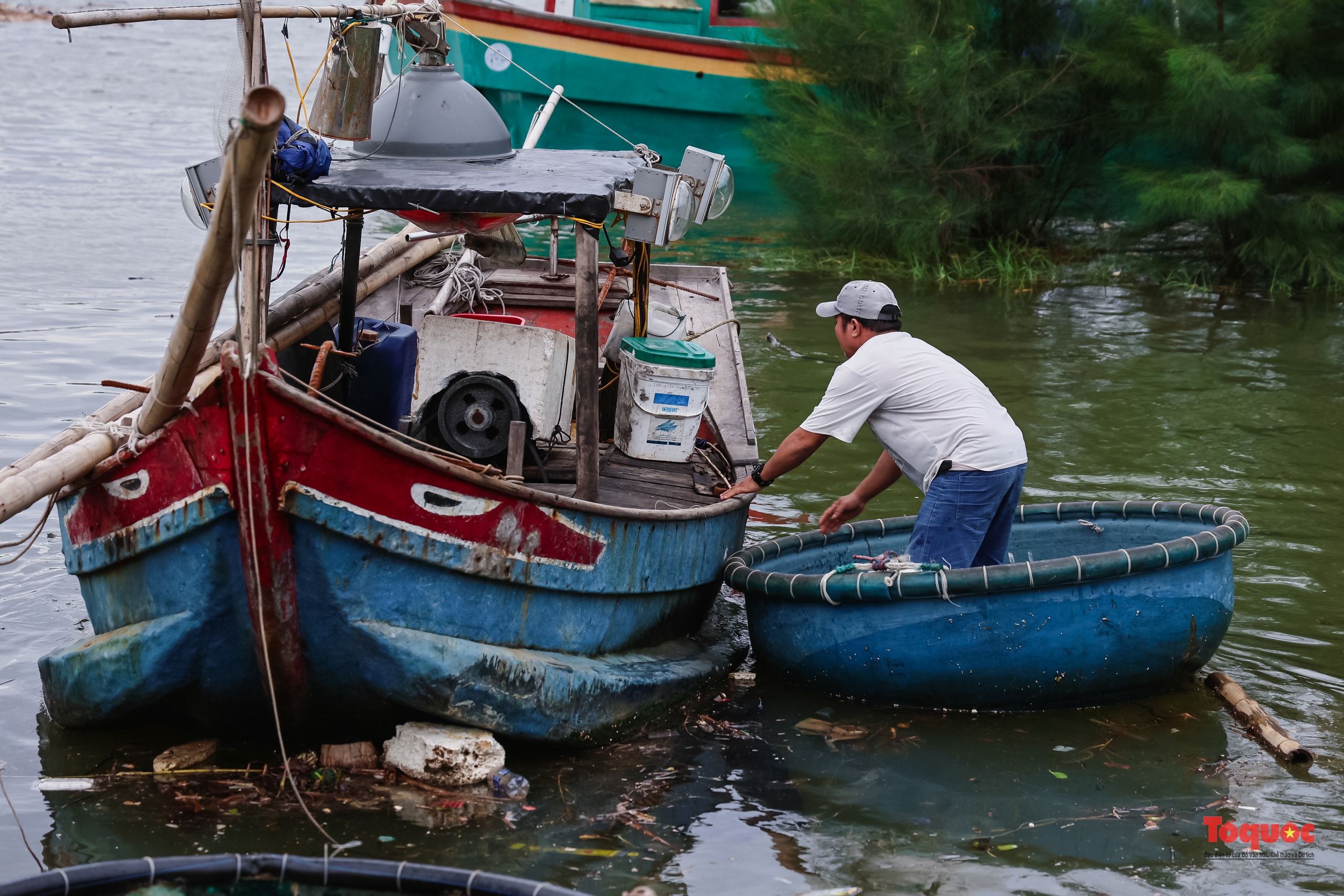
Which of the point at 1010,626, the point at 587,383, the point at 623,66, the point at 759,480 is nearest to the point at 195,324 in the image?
the point at 587,383

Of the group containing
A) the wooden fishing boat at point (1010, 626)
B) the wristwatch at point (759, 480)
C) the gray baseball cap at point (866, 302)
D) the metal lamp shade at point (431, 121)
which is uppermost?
the metal lamp shade at point (431, 121)

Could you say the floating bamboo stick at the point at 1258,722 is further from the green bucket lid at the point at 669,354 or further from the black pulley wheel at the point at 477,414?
the black pulley wheel at the point at 477,414

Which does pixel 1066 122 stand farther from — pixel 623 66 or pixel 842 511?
pixel 842 511

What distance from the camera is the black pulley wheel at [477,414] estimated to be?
5.43 m

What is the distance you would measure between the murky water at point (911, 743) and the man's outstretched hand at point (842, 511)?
0.79m

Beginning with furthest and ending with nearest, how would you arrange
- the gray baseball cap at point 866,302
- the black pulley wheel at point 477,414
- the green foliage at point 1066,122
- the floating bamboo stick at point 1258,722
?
1. the green foliage at point 1066,122
2. the gray baseball cap at point 866,302
3. the black pulley wheel at point 477,414
4. the floating bamboo stick at point 1258,722

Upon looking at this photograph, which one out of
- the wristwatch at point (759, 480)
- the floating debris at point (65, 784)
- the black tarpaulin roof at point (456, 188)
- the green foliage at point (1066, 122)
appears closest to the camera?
the floating debris at point (65, 784)

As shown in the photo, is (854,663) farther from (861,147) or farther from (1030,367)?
(861,147)

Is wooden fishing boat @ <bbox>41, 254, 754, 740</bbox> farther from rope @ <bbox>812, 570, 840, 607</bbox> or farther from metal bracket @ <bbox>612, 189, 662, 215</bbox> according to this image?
metal bracket @ <bbox>612, 189, 662, 215</bbox>

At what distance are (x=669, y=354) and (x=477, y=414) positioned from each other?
98 centimetres

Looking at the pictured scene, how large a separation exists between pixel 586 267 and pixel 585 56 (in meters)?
14.9

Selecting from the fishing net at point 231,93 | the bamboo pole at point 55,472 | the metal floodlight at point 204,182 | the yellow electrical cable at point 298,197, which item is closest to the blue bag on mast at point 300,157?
the yellow electrical cable at point 298,197

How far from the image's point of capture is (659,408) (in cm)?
600

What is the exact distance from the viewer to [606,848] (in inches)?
171
